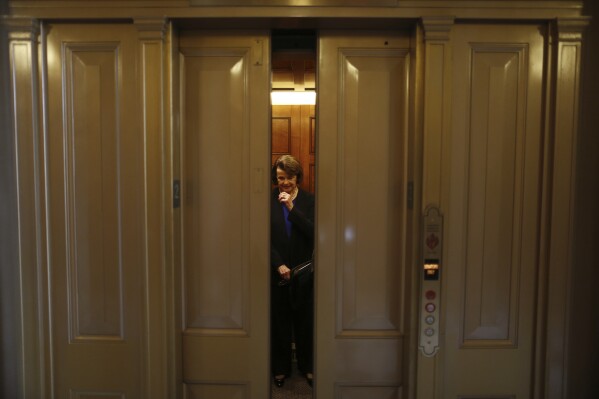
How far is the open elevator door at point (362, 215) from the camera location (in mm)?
1697

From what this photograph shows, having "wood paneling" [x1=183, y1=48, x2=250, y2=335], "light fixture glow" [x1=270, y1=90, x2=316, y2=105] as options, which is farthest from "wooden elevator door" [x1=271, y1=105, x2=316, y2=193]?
"wood paneling" [x1=183, y1=48, x2=250, y2=335]

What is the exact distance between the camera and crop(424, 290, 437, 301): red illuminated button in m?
1.60

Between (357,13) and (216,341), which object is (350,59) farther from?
(216,341)

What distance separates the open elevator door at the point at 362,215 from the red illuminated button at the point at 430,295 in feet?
0.34

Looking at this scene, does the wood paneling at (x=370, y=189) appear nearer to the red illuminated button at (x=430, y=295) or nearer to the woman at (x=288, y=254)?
the red illuminated button at (x=430, y=295)

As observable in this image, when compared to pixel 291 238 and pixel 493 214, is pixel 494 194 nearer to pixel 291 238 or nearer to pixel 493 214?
pixel 493 214

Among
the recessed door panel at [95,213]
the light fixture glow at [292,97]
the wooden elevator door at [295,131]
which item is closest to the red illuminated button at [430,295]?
the recessed door panel at [95,213]

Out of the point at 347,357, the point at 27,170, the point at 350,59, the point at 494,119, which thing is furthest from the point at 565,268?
the point at 27,170

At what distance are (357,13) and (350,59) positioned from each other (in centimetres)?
20

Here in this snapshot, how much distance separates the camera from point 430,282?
1601 millimetres

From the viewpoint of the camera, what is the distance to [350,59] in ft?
5.60

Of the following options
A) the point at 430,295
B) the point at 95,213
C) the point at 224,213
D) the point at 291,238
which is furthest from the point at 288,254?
the point at 95,213

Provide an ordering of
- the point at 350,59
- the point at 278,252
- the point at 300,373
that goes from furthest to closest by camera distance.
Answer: the point at 300,373
the point at 278,252
the point at 350,59

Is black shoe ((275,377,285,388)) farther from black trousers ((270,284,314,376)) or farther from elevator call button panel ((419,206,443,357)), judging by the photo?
elevator call button panel ((419,206,443,357))
